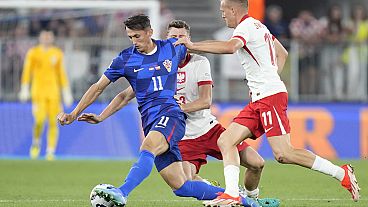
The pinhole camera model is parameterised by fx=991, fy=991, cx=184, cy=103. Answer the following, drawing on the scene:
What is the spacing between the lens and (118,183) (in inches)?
548

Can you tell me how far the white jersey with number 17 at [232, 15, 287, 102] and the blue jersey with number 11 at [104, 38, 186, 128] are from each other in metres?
0.80

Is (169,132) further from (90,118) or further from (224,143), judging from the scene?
(90,118)

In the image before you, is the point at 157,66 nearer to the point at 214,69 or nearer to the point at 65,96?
the point at 65,96

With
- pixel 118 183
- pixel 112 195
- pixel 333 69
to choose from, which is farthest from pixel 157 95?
pixel 333 69

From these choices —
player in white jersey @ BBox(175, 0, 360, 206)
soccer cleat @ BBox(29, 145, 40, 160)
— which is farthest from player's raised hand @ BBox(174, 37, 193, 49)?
soccer cleat @ BBox(29, 145, 40, 160)

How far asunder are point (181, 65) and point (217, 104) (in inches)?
396

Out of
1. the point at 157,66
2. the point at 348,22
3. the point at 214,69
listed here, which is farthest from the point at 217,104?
the point at 157,66

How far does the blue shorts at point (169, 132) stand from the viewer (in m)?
9.25

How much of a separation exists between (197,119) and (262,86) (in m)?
1.10

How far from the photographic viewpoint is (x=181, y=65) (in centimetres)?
1070

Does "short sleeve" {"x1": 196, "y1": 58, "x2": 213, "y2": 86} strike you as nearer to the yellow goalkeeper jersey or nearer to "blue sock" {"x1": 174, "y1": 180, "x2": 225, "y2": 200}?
"blue sock" {"x1": 174, "y1": 180, "x2": 225, "y2": 200}

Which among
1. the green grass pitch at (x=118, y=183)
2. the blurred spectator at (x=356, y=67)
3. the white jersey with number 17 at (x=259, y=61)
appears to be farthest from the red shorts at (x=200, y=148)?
the blurred spectator at (x=356, y=67)

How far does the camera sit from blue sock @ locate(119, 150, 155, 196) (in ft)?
28.9

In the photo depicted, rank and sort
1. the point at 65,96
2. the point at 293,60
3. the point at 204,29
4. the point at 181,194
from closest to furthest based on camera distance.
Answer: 1. the point at 181,194
2. the point at 65,96
3. the point at 293,60
4. the point at 204,29
